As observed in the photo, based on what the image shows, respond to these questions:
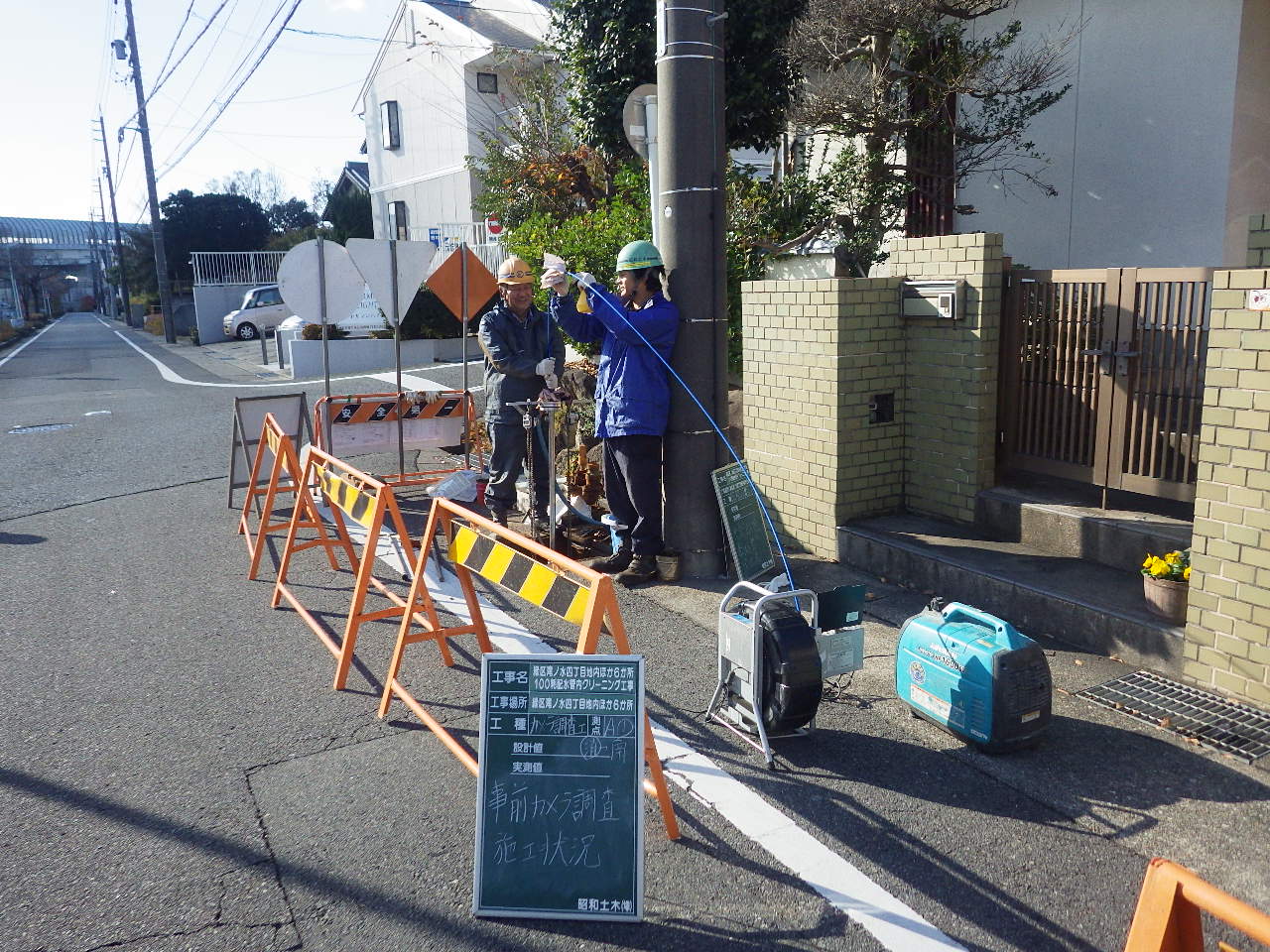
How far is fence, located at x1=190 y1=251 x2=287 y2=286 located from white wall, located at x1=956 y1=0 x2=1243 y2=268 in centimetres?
3028

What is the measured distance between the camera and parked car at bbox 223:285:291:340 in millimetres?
32594

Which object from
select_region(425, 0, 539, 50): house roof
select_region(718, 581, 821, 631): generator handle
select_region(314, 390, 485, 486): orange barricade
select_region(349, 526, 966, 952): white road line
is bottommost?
select_region(349, 526, 966, 952): white road line

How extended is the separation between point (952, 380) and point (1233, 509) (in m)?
2.23

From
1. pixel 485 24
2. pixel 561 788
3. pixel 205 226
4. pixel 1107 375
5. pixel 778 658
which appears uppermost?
pixel 485 24

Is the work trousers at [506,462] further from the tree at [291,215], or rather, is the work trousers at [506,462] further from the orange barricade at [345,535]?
the tree at [291,215]

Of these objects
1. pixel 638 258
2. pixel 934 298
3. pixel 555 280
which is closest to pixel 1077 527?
pixel 934 298

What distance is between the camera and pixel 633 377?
20.8 feet

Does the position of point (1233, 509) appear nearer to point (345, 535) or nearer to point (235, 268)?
point (345, 535)

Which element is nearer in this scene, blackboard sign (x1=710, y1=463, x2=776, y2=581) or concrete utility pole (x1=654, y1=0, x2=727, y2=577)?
concrete utility pole (x1=654, y1=0, x2=727, y2=577)

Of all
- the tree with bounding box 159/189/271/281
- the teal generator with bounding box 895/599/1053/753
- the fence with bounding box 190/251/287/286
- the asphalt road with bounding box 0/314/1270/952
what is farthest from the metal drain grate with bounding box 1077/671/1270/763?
the tree with bounding box 159/189/271/281

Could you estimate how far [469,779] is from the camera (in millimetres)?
4078

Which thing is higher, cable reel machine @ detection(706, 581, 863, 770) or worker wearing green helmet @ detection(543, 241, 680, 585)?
worker wearing green helmet @ detection(543, 241, 680, 585)

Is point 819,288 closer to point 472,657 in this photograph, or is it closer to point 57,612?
point 472,657

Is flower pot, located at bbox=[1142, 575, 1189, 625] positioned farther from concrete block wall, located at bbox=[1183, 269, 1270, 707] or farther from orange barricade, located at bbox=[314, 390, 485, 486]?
orange barricade, located at bbox=[314, 390, 485, 486]
